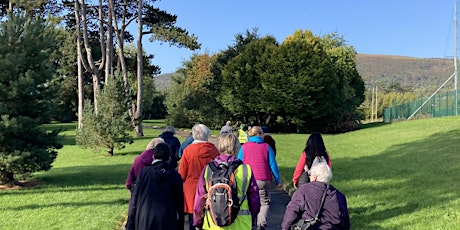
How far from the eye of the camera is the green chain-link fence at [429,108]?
39.2 m

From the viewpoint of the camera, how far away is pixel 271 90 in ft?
147

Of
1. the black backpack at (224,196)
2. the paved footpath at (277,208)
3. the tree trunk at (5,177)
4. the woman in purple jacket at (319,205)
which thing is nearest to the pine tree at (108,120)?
the tree trunk at (5,177)

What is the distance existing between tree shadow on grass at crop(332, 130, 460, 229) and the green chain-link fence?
19.0m

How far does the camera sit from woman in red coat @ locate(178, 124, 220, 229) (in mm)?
5426

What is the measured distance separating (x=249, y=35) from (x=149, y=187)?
5055 cm

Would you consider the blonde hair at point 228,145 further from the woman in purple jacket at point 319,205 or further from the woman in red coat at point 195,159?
the woman in purple jacket at point 319,205

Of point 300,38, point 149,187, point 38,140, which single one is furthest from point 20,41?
point 300,38

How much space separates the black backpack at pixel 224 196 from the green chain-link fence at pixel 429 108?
39.0m

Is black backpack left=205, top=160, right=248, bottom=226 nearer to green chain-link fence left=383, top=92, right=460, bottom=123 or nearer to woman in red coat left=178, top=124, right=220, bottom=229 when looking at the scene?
woman in red coat left=178, top=124, right=220, bottom=229

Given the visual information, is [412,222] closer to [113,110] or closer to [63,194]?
[63,194]

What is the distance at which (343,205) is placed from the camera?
164 inches

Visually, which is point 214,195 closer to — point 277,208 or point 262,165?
point 262,165

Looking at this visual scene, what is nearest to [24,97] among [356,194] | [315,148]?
[356,194]

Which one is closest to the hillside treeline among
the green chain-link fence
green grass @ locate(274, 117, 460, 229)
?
the green chain-link fence
